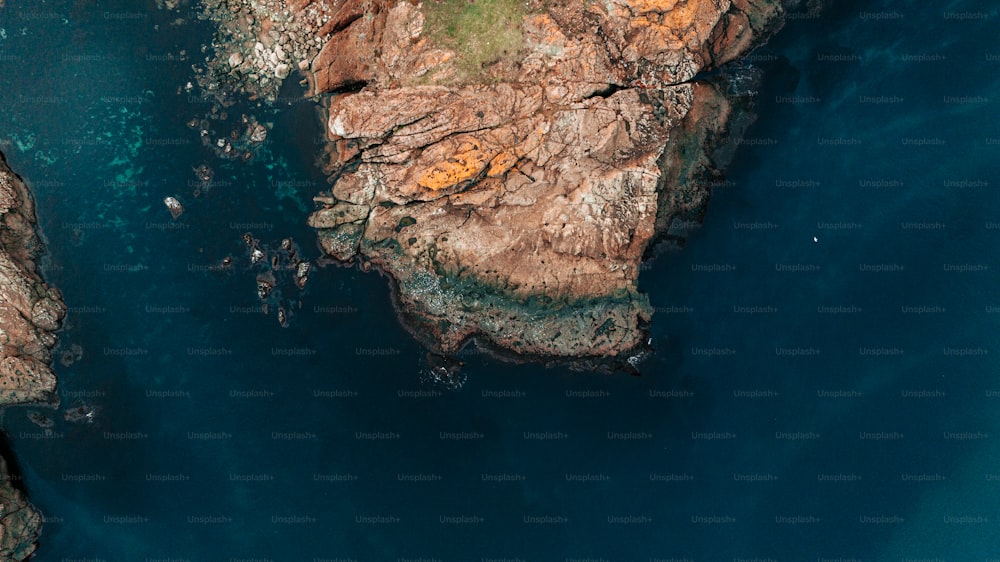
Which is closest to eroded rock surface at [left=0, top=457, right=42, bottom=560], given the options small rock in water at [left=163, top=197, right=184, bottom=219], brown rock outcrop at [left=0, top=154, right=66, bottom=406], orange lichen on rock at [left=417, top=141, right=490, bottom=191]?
brown rock outcrop at [left=0, top=154, right=66, bottom=406]

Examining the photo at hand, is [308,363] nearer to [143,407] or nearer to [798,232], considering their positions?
[143,407]

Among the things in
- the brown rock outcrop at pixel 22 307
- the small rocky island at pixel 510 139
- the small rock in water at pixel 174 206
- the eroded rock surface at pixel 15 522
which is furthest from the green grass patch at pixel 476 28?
the eroded rock surface at pixel 15 522

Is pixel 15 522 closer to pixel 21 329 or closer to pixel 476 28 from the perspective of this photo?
pixel 21 329

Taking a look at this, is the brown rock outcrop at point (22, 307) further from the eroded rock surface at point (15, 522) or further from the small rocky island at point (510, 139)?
the small rocky island at point (510, 139)

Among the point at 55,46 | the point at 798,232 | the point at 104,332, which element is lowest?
the point at 104,332

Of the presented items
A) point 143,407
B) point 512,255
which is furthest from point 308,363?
point 512,255

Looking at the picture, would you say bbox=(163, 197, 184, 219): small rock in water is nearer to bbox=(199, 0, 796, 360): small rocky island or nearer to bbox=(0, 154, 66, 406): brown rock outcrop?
bbox=(0, 154, 66, 406): brown rock outcrop
